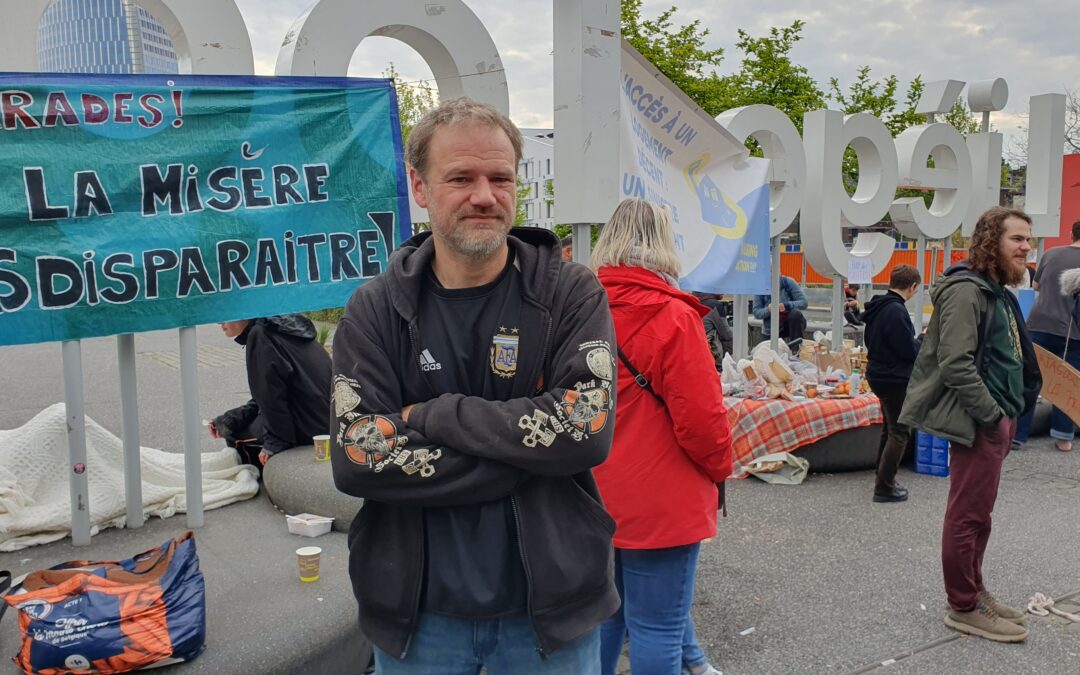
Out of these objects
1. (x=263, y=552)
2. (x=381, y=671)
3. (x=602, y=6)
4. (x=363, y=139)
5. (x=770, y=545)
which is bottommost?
(x=770, y=545)

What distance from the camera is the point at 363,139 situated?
15.0 feet

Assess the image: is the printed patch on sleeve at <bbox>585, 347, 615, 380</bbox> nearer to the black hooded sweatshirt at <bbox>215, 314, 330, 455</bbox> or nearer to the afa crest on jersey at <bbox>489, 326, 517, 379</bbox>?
the afa crest on jersey at <bbox>489, 326, 517, 379</bbox>

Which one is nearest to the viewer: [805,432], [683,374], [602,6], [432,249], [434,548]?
[434,548]

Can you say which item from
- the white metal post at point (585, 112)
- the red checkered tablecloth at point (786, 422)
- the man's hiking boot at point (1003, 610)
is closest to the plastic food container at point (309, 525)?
the white metal post at point (585, 112)

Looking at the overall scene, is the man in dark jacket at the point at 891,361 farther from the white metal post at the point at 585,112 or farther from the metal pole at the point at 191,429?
the metal pole at the point at 191,429

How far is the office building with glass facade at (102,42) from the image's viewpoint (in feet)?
13.7

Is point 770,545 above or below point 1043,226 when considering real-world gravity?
below

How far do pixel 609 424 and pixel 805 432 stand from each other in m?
5.07

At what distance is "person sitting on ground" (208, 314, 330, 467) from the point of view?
4.66 metres

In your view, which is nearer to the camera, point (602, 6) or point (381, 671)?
point (381, 671)

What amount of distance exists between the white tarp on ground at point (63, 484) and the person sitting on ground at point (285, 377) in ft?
1.14

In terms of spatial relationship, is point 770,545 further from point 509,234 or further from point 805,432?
point 509,234

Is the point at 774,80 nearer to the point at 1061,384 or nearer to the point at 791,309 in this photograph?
the point at 791,309

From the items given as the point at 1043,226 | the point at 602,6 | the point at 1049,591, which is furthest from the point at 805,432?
the point at 1043,226
